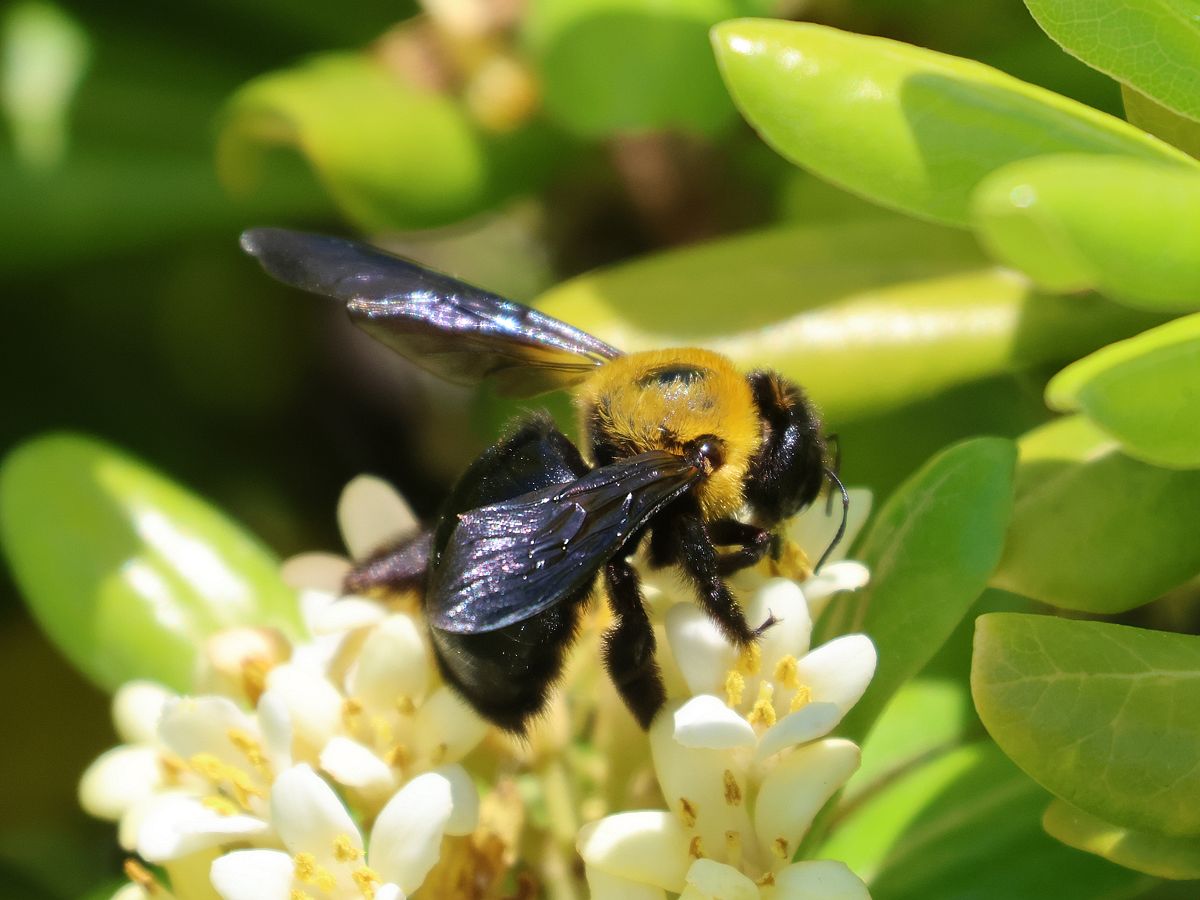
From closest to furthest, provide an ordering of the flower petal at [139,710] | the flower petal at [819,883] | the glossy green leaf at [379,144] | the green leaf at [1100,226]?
the green leaf at [1100,226]
the flower petal at [819,883]
the flower petal at [139,710]
the glossy green leaf at [379,144]

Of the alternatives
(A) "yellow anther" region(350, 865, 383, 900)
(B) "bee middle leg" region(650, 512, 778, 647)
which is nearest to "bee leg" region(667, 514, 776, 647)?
(B) "bee middle leg" region(650, 512, 778, 647)

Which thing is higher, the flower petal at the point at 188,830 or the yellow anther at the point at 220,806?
the flower petal at the point at 188,830

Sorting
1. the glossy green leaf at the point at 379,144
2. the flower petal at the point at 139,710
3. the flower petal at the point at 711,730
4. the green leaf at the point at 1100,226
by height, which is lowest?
the flower petal at the point at 139,710

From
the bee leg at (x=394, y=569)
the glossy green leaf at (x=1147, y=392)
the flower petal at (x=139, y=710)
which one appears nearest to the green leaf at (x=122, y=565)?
the flower petal at (x=139, y=710)

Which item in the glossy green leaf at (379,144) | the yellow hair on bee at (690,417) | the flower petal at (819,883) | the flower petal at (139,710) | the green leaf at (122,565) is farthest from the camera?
the glossy green leaf at (379,144)

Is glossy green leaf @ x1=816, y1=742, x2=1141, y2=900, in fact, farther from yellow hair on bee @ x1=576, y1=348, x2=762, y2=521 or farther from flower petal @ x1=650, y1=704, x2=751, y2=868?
yellow hair on bee @ x1=576, y1=348, x2=762, y2=521

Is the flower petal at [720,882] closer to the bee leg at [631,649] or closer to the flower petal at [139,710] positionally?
the bee leg at [631,649]

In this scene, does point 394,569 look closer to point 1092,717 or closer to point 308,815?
point 308,815

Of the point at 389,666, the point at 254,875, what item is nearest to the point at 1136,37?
the point at 389,666

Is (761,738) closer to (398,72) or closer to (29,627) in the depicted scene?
(398,72)
